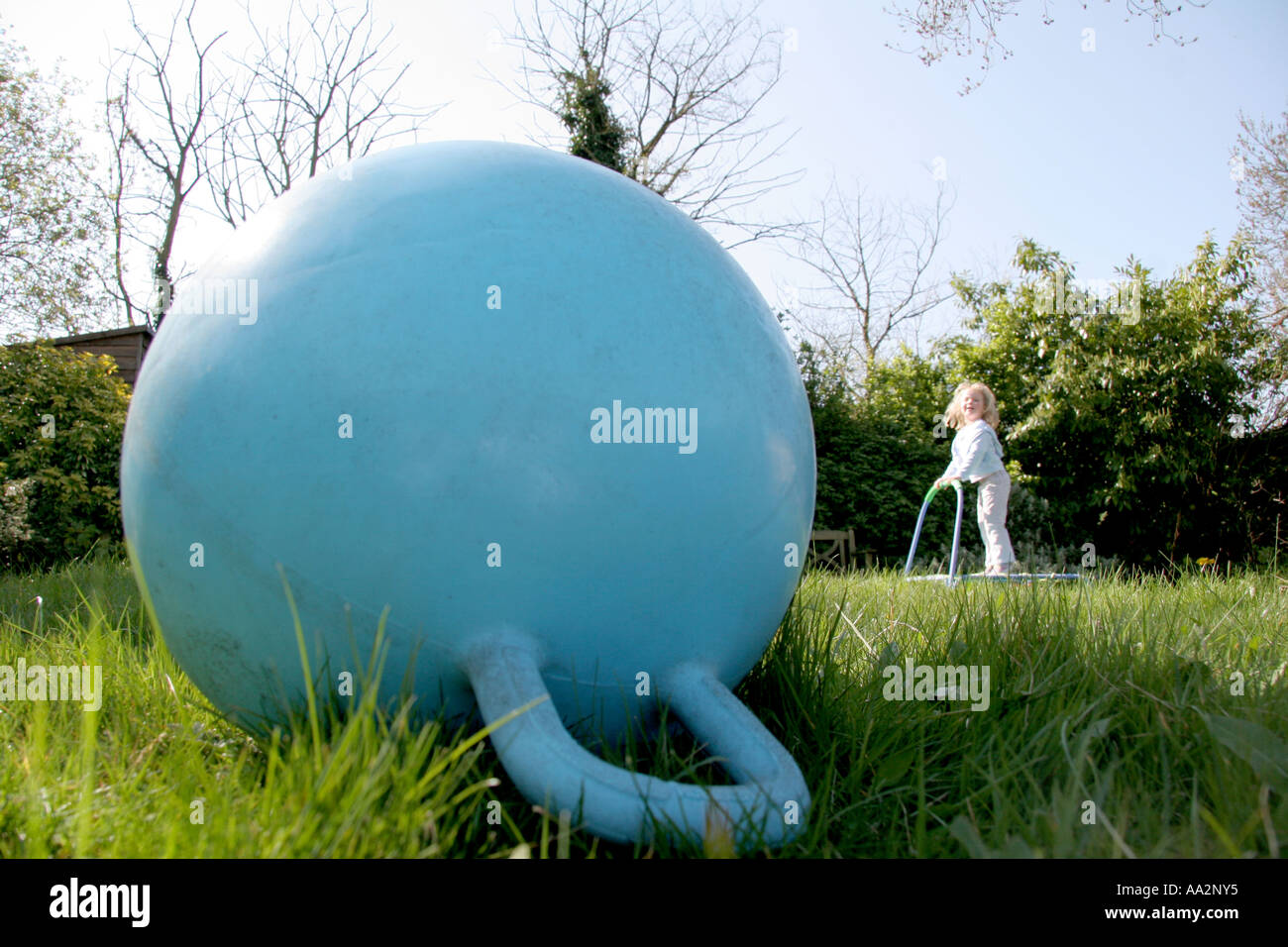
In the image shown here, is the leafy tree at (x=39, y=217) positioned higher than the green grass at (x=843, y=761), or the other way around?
the leafy tree at (x=39, y=217)

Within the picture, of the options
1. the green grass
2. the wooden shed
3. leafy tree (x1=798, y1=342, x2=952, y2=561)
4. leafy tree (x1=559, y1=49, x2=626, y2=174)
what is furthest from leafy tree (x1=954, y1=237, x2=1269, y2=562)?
the wooden shed

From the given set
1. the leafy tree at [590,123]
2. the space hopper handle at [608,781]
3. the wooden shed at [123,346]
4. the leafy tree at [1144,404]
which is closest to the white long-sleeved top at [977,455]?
the leafy tree at [1144,404]

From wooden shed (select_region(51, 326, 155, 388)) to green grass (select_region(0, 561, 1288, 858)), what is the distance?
15.0 m

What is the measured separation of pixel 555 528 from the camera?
69.9 inches

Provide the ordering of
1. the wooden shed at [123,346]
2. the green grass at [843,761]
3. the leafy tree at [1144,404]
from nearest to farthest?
the green grass at [843,761]
the leafy tree at [1144,404]
the wooden shed at [123,346]

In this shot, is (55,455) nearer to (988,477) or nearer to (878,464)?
(988,477)

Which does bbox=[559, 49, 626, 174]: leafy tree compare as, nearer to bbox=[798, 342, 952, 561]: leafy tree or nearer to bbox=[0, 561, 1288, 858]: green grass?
bbox=[798, 342, 952, 561]: leafy tree

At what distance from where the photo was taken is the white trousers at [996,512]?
318 inches

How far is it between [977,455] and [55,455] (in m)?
8.54

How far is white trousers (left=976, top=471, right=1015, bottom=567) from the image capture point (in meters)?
8.09

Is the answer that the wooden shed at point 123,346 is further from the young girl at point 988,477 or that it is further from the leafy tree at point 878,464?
the young girl at point 988,477

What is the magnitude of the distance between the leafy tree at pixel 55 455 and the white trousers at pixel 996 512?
7977 mm

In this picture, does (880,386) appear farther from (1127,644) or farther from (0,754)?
(0,754)

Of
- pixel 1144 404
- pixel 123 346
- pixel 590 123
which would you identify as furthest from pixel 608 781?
pixel 123 346
